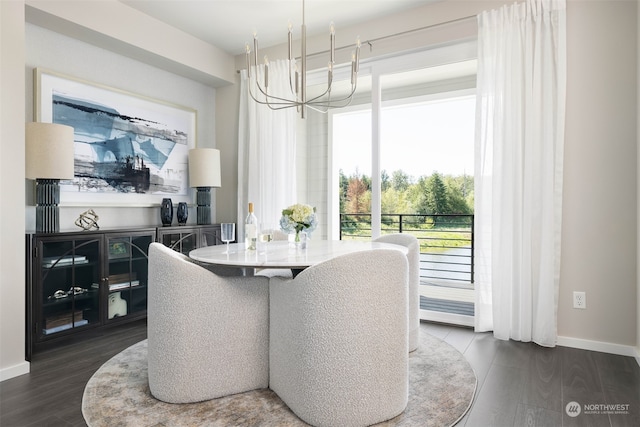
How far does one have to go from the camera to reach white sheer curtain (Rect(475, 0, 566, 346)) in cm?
285

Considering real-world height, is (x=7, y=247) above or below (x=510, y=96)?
below

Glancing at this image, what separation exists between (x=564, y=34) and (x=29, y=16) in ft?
12.2

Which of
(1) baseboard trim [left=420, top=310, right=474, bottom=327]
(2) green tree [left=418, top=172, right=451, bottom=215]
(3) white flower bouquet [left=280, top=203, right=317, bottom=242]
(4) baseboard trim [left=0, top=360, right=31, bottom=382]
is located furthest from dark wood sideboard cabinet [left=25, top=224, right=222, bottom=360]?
(2) green tree [left=418, top=172, right=451, bottom=215]

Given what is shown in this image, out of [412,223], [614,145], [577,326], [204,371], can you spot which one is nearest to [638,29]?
[614,145]

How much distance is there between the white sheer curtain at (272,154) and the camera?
162 inches

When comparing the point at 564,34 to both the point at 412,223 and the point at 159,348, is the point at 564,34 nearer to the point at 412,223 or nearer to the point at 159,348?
the point at 412,223

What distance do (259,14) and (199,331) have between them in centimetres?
273

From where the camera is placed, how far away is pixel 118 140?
3.60 metres

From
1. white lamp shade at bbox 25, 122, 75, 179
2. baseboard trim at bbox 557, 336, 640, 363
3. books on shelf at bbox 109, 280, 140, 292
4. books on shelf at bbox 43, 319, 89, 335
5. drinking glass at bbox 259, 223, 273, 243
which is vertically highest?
white lamp shade at bbox 25, 122, 75, 179

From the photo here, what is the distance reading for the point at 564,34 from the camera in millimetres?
2814

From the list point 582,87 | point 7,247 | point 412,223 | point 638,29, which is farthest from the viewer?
point 412,223

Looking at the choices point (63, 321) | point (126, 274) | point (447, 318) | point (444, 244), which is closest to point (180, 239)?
point (126, 274)

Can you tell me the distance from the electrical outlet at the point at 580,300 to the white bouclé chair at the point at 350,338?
1.68m

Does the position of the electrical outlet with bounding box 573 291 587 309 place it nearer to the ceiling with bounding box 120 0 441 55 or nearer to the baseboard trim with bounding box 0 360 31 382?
the ceiling with bounding box 120 0 441 55
